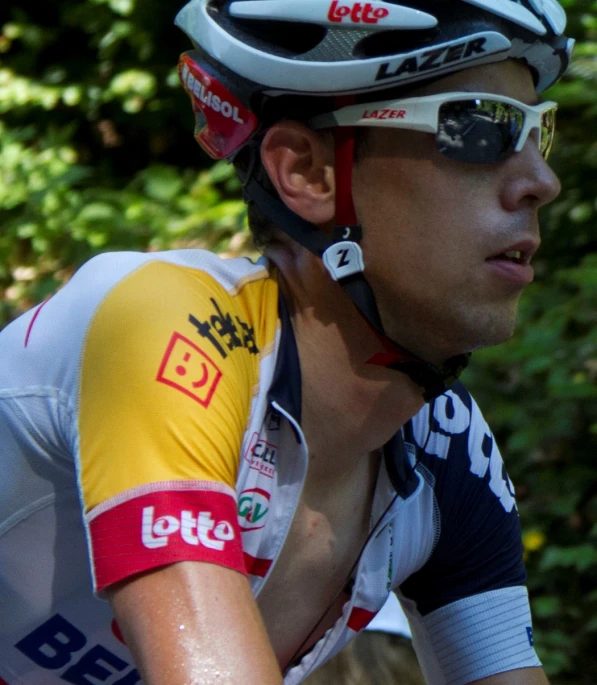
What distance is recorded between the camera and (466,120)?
205 centimetres

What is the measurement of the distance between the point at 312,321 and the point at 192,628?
2.60ft

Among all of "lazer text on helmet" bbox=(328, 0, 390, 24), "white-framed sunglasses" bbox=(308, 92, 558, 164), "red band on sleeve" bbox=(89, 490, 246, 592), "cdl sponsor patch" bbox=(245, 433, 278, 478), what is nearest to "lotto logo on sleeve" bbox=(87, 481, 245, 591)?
"red band on sleeve" bbox=(89, 490, 246, 592)

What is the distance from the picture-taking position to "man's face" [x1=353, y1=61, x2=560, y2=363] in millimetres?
2057

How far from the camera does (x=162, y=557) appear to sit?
1.59 metres

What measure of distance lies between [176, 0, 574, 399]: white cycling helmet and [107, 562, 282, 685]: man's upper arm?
71 centimetres

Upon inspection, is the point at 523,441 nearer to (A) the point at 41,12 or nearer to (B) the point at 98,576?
(B) the point at 98,576

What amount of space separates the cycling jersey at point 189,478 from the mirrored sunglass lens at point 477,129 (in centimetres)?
45

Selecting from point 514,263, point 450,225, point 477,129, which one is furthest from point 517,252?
point 477,129

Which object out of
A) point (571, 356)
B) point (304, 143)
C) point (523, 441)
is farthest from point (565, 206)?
point (304, 143)

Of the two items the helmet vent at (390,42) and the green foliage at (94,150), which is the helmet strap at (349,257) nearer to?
the helmet vent at (390,42)

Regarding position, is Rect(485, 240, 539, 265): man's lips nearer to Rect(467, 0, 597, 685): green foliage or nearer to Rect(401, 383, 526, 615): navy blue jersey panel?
Rect(401, 383, 526, 615): navy blue jersey panel

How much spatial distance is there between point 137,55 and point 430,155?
5.61 meters

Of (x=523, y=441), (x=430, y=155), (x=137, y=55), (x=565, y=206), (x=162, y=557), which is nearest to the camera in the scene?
(x=162, y=557)

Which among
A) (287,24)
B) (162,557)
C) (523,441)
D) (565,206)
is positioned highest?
(287,24)
